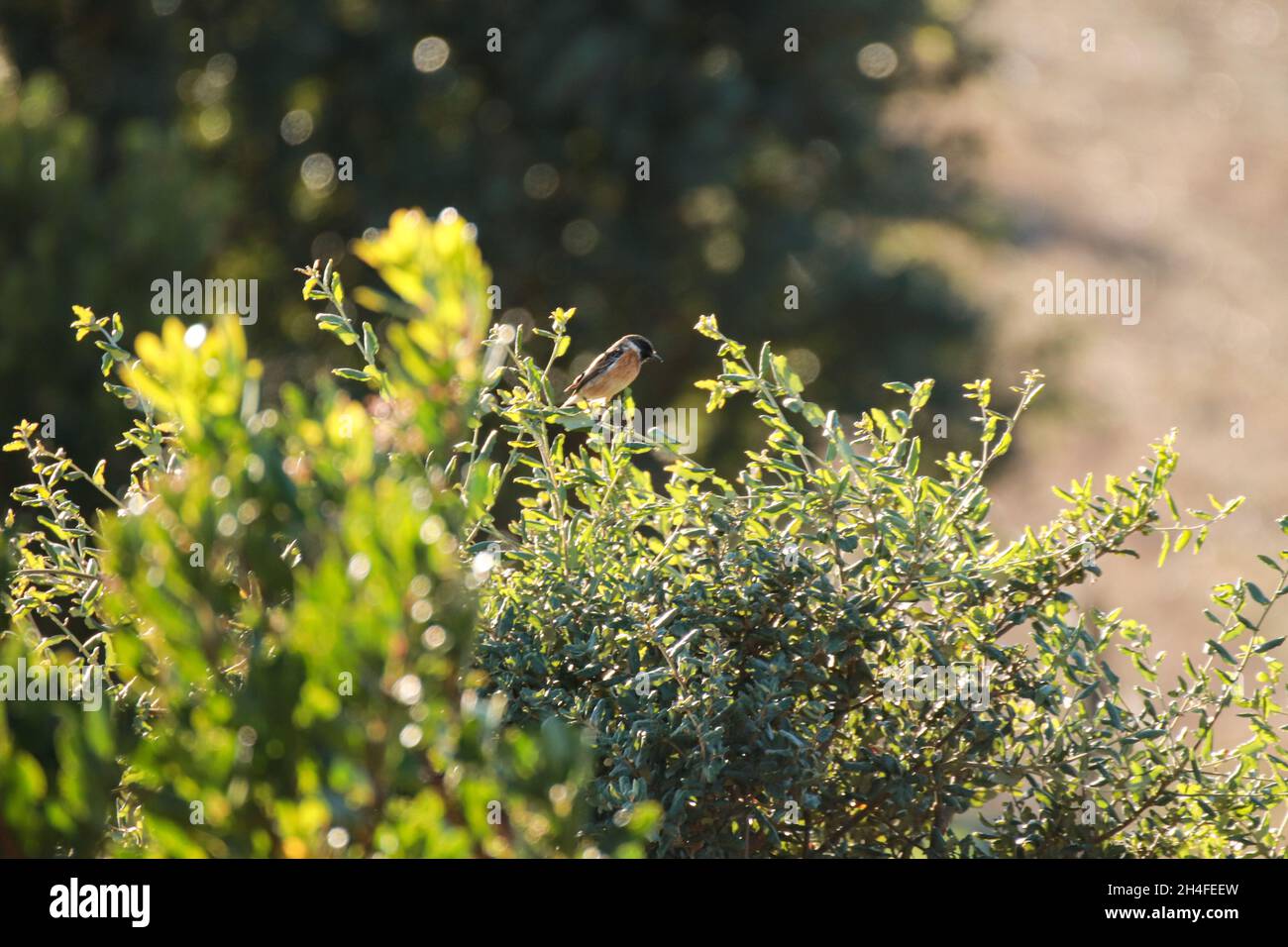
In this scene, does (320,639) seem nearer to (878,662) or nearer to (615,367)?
(878,662)

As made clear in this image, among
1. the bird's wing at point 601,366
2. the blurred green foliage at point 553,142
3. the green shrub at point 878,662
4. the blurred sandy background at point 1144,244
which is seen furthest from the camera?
the blurred sandy background at point 1144,244

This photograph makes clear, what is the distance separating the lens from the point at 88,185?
1004 cm

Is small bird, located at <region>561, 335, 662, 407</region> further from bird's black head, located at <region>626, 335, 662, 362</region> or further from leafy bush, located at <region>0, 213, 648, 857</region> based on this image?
leafy bush, located at <region>0, 213, 648, 857</region>

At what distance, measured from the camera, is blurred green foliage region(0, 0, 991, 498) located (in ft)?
46.2

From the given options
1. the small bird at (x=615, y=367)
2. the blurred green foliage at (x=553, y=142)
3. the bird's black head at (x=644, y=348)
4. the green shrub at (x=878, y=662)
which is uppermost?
the blurred green foliage at (x=553, y=142)

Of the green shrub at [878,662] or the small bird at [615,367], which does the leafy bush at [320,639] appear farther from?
the small bird at [615,367]

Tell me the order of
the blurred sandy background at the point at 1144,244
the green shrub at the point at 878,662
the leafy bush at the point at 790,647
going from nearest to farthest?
the leafy bush at the point at 790,647 → the green shrub at the point at 878,662 → the blurred sandy background at the point at 1144,244

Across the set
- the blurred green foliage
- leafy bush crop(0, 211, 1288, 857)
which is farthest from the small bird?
the blurred green foliage

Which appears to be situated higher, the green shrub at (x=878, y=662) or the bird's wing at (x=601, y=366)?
the bird's wing at (x=601, y=366)

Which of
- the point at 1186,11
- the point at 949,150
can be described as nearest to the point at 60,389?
the point at 949,150

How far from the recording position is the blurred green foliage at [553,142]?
14094 mm

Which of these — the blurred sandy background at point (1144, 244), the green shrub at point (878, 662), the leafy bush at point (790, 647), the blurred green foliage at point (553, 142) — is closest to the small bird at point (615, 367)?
the leafy bush at point (790, 647)

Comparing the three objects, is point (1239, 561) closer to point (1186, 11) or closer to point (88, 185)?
point (88, 185)

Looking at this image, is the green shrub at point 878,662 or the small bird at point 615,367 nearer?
the green shrub at point 878,662
